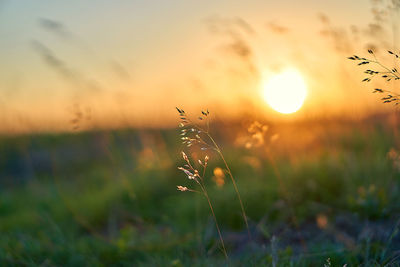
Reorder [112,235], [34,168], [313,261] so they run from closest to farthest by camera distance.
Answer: [313,261], [112,235], [34,168]

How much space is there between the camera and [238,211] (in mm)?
3158

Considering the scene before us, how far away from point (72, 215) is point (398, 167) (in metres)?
3.12

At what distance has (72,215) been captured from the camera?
12.6 ft

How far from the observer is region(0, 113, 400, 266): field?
2287mm

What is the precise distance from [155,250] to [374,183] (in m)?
1.92

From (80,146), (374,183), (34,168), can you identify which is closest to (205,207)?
(374,183)

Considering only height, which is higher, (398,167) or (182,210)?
(398,167)

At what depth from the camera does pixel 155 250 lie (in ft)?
8.34

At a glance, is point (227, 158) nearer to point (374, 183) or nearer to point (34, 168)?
point (374, 183)

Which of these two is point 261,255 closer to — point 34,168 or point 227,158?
point 227,158

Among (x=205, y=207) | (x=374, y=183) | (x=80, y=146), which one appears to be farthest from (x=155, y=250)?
(x=80, y=146)

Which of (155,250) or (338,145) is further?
(338,145)

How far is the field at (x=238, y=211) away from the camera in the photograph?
2287mm

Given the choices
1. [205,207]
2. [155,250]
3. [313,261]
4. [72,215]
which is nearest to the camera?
[313,261]
